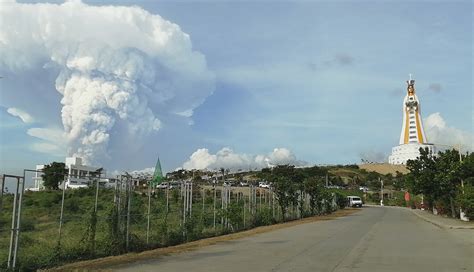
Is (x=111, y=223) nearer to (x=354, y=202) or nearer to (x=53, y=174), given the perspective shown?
(x=53, y=174)

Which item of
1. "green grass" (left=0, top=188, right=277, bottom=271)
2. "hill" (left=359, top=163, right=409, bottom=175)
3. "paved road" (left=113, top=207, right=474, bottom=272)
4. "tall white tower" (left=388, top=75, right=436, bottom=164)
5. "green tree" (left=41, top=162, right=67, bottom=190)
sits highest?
"tall white tower" (left=388, top=75, right=436, bottom=164)

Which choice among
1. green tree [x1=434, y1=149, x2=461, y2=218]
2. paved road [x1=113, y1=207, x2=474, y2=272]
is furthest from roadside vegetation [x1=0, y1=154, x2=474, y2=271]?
paved road [x1=113, y1=207, x2=474, y2=272]

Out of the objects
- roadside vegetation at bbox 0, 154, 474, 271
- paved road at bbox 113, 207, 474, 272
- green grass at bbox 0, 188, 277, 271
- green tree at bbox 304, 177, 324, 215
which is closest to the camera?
paved road at bbox 113, 207, 474, 272

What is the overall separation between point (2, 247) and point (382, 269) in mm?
10689

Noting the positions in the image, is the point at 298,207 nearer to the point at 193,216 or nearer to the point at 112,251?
the point at 193,216

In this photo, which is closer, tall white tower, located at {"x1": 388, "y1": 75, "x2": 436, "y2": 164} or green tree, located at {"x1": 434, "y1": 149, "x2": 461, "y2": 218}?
green tree, located at {"x1": 434, "y1": 149, "x2": 461, "y2": 218}

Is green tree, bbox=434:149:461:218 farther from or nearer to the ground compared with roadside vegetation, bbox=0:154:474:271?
farther from the ground

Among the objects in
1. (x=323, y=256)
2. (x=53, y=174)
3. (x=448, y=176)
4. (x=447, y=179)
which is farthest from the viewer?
(x=447, y=179)

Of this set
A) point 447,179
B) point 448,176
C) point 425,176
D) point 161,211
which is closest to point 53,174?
point 161,211

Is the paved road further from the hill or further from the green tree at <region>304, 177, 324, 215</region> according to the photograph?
the hill

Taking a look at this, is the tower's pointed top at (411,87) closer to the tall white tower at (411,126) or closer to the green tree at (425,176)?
the tall white tower at (411,126)

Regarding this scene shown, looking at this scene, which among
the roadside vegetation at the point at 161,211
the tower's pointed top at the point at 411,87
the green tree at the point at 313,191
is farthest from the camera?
the tower's pointed top at the point at 411,87

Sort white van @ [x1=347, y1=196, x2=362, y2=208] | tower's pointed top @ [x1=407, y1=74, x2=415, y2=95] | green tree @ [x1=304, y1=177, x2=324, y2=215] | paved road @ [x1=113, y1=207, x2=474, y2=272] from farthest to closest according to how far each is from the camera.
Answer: tower's pointed top @ [x1=407, y1=74, x2=415, y2=95], white van @ [x1=347, y1=196, x2=362, y2=208], green tree @ [x1=304, y1=177, x2=324, y2=215], paved road @ [x1=113, y1=207, x2=474, y2=272]

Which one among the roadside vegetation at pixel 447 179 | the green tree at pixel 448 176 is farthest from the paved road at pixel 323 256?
the green tree at pixel 448 176
